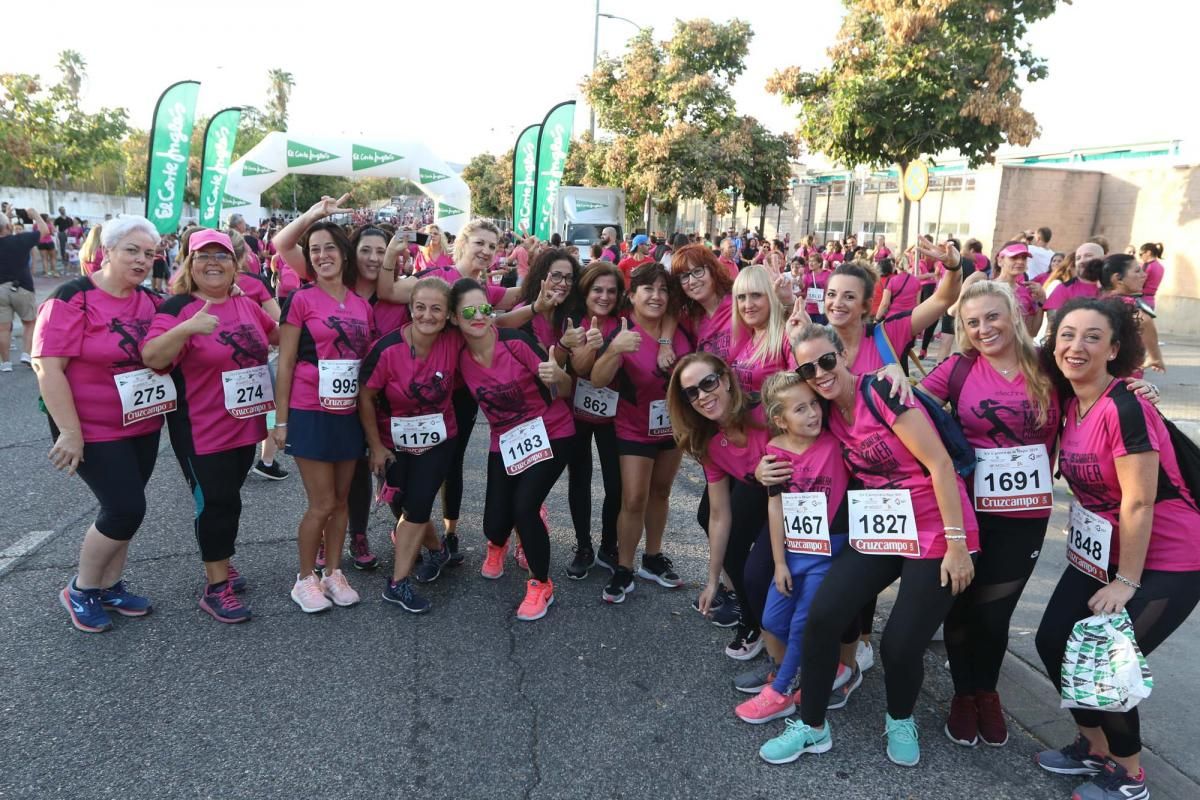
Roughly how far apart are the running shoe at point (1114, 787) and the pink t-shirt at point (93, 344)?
413cm

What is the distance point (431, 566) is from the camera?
14.1 feet

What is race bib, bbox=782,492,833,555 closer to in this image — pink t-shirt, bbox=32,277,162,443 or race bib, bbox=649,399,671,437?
race bib, bbox=649,399,671,437

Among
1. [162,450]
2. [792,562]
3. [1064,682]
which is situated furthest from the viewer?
[162,450]

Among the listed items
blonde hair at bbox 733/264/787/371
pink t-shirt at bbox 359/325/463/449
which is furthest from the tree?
pink t-shirt at bbox 359/325/463/449

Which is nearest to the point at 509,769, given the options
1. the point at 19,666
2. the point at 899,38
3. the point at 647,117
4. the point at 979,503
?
the point at 979,503

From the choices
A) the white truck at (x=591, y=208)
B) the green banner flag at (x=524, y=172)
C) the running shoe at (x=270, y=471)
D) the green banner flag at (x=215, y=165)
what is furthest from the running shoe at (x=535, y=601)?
the white truck at (x=591, y=208)

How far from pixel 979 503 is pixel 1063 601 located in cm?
46

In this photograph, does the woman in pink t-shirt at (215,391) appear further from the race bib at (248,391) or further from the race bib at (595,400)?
the race bib at (595,400)

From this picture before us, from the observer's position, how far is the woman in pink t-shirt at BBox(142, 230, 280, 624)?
3.51 meters

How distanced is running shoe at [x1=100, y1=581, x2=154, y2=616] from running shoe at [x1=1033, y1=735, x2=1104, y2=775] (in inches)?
159

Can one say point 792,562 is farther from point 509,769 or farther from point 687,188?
point 687,188

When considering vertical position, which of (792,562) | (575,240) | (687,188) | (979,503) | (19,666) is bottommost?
(19,666)

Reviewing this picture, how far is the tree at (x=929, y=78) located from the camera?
37.9ft

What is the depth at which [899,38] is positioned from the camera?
11664 millimetres
